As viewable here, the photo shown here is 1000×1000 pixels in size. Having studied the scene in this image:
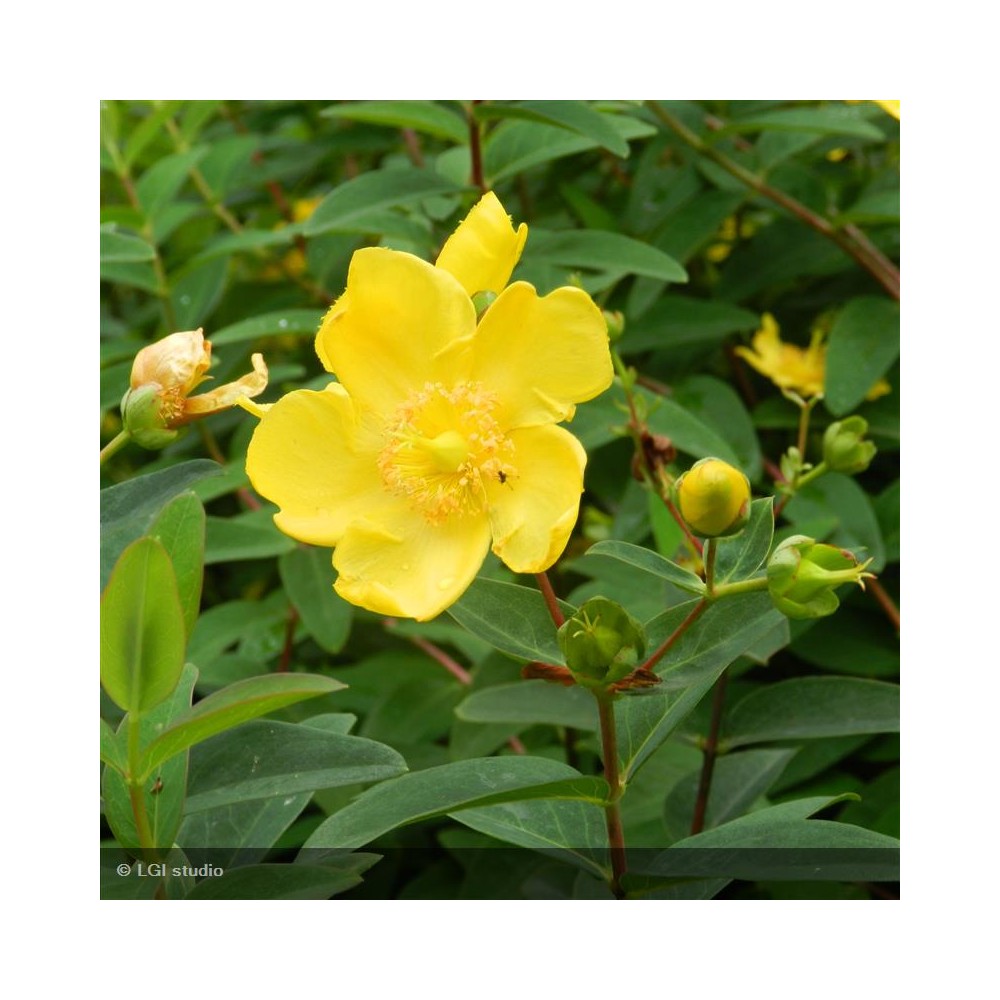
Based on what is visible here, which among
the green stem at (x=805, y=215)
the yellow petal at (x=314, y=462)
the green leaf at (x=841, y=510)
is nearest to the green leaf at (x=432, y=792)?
the yellow petal at (x=314, y=462)

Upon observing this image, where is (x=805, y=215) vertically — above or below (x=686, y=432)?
above

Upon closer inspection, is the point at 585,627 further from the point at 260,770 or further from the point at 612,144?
the point at 612,144

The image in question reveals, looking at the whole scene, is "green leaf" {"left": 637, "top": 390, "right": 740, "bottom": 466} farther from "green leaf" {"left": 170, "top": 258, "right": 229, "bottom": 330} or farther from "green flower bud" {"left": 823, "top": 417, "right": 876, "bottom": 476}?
"green leaf" {"left": 170, "top": 258, "right": 229, "bottom": 330}

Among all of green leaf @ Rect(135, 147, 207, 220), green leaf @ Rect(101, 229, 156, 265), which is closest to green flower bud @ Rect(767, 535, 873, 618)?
green leaf @ Rect(101, 229, 156, 265)

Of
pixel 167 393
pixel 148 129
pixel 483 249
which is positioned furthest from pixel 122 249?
pixel 483 249

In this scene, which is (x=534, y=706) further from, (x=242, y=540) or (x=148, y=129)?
(x=148, y=129)

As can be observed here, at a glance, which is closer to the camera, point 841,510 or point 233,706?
point 233,706

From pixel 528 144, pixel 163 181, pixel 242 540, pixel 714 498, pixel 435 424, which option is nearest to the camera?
pixel 714 498

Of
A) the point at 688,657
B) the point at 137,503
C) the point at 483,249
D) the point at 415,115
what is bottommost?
the point at 688,657
